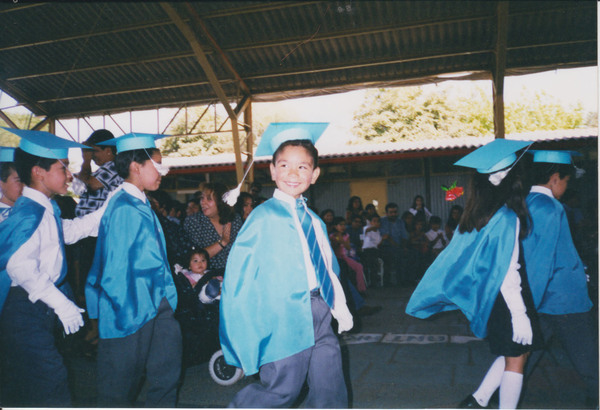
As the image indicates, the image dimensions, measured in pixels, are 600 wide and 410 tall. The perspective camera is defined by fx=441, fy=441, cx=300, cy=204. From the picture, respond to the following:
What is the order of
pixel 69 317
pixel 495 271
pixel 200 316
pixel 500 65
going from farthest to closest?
1. pixel 500 65
2. pixel 200 316
3. pixel 495 271
4. pixel 69 317

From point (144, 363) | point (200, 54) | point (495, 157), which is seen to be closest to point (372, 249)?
point (200, 54)

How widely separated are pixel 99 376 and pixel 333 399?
1288 millimetres

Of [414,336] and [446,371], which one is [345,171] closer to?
[414,336]

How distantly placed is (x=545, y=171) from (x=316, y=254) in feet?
5.85

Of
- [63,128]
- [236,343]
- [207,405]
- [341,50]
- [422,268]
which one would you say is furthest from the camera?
[63,128]

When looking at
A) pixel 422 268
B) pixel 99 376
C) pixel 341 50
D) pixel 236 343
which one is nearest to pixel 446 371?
pixel 236 343

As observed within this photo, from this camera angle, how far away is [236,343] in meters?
2.06

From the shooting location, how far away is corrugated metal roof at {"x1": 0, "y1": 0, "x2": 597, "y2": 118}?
8.24 metres

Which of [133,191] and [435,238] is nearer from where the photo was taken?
[133,191]

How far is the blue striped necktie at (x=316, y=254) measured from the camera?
2223 mm

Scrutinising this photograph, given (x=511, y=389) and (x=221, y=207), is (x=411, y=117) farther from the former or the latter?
(x=511, y=389)

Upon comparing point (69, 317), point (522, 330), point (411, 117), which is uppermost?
point (411, 117)

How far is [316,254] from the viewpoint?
7.36 feet

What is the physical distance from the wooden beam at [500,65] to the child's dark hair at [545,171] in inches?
209
